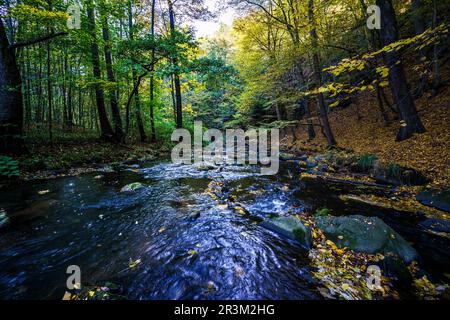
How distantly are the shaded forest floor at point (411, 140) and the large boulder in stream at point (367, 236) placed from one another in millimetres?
3056

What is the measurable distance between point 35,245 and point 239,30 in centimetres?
1638

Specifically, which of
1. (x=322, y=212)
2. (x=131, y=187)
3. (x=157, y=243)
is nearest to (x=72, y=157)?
(x=131, y=187)

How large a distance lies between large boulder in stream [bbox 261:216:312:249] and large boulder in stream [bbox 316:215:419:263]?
1.25 ft

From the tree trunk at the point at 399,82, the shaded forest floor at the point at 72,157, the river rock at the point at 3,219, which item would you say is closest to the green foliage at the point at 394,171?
the tree trunk at the point at 399,82

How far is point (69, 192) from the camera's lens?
5008mm

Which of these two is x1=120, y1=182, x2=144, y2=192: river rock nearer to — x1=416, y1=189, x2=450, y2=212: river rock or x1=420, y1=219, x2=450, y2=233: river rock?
x1=420, y1=219, x2=450, y2=233: river rock

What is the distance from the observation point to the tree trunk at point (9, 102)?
6.24 metres

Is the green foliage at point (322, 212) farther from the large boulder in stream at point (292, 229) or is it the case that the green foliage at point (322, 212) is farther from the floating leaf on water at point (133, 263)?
the floating leaf on water at point (133, 263)

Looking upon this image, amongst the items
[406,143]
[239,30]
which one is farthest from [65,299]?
[239,30]

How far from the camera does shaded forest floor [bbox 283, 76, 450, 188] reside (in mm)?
5086

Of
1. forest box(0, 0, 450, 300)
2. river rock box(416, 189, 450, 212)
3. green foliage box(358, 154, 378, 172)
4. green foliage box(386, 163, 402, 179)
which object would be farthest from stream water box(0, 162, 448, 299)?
green foliage box(358, 154, 378, 172)

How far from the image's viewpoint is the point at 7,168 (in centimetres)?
551

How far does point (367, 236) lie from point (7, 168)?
896 cm
